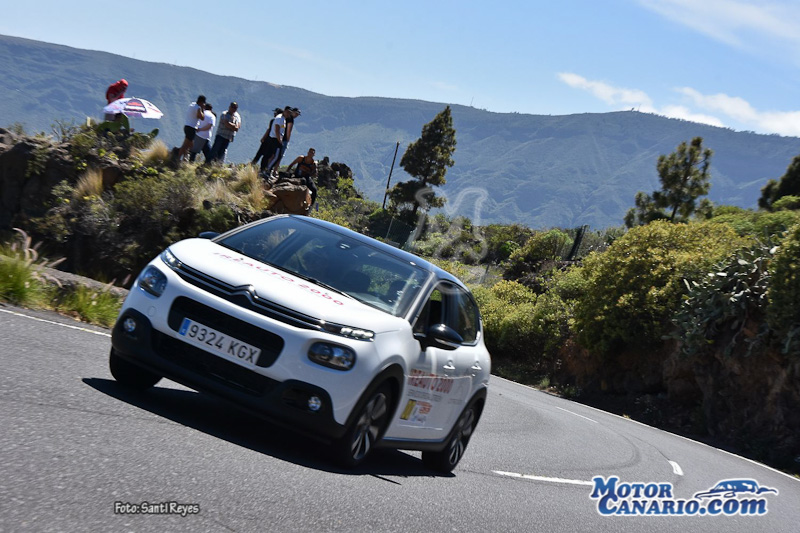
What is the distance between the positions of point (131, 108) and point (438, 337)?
18.1 metres

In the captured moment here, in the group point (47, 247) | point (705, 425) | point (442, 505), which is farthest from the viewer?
point (705, 425)

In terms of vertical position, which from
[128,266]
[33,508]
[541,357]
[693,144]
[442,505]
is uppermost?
[693,144]

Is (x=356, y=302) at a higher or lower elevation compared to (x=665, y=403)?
higher

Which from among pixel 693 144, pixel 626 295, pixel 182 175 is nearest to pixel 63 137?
pixel 182 175

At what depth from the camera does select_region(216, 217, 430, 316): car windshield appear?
688 cm

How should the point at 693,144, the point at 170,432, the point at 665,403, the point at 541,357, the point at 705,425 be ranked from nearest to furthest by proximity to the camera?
the point at 170,432, the point at 705,425, the point at 665,403, the point at 541,357, the point at 693,144

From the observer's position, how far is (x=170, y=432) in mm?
5828

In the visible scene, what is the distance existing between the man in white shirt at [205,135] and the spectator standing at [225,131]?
0.18 m

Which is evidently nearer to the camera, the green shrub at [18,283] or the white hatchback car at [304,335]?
the white hatchback car at [304,335]

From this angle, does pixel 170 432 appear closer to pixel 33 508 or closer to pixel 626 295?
pixel 33 508

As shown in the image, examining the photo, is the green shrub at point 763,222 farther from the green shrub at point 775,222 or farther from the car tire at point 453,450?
the car tire at point 453,450

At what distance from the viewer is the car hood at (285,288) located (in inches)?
239

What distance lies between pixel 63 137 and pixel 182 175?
3761mm

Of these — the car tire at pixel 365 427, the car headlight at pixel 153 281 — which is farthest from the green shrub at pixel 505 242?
the car headlight at pixel 153 281
